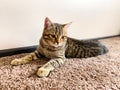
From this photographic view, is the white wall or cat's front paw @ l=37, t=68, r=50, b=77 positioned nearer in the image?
Answer: cat's front paw @ l=37, t=68, r=50, b=77

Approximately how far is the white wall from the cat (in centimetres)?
23

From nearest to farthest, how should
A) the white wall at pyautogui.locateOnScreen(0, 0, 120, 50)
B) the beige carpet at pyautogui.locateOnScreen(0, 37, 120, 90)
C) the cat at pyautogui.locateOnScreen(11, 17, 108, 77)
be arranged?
1. the beige carpet at pyautogui.locateOnScreen(0, 37, 120, 90)
2. the cat at pyautogui.locateOnScreen(11, 17, 108, 77)
3. the white wall at pyautogui.locateOnScreen(0, 0, 120, 50)

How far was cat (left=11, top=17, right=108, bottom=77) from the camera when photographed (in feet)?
4.36

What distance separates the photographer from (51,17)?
168 centimetres

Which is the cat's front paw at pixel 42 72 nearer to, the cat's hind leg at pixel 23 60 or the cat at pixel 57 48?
the cat at pixel 57 48

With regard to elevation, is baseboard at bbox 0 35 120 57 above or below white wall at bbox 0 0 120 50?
below

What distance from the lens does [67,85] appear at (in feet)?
3.59

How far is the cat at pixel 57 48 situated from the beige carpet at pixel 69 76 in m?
0.05

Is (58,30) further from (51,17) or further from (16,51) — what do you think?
(16,51)

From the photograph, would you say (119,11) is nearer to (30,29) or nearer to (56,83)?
(30,29)

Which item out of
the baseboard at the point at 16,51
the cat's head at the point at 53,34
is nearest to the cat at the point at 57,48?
the cat's head at the point at 53,34

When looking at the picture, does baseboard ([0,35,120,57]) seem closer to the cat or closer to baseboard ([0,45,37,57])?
baseboard ([0,45,37,57])

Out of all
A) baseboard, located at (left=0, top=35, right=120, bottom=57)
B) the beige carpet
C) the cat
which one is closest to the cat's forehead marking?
the cat

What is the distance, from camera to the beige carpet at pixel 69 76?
1.08 metres
